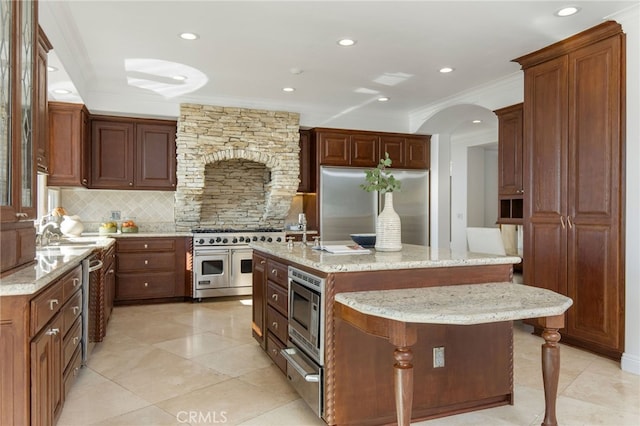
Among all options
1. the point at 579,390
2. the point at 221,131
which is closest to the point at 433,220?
the point at 221,131

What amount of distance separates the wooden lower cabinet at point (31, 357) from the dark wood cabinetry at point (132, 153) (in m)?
3.67

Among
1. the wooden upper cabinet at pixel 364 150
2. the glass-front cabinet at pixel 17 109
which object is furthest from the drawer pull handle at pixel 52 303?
the wooden upper cabinet at pixel 364 150

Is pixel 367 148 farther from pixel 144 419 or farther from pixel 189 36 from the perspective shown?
pixel 144 419

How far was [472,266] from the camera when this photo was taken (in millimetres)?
2707

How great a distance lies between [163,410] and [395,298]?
1.56m

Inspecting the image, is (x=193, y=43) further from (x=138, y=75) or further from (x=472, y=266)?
(x=472, y=266)

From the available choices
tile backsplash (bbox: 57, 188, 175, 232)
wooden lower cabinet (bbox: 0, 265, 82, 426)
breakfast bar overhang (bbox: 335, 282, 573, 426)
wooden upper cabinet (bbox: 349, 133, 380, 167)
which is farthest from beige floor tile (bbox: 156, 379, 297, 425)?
wooden upper cabinet (bbox: 349, 133, 380, 167)

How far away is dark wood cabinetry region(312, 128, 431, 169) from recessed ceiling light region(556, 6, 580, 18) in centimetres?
345

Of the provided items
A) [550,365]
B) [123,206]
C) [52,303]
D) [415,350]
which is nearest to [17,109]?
[52,303]

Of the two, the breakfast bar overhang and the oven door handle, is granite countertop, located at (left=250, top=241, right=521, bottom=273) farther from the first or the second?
the oven door handle

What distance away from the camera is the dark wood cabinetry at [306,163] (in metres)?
6.54

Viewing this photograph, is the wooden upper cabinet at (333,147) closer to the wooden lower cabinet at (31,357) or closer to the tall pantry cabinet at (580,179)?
the tall pantry cabinet at (580,179)

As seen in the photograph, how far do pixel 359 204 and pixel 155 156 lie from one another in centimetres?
290

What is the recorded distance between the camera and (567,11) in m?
3.34
